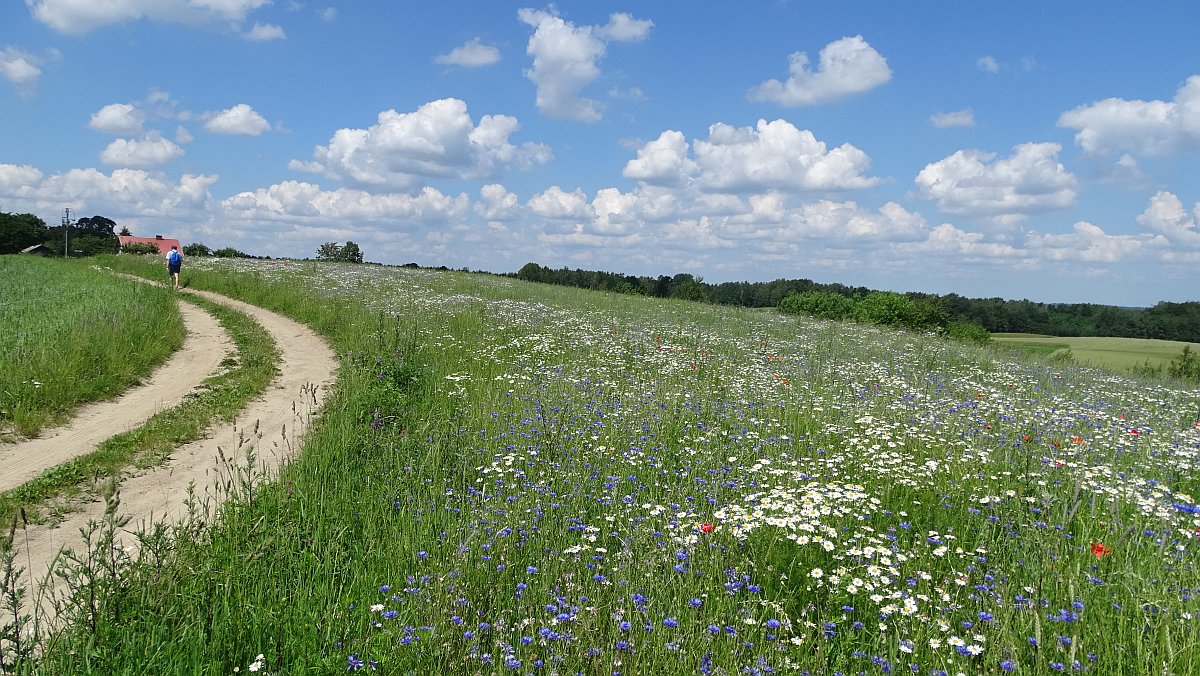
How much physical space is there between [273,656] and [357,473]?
10.0 feet

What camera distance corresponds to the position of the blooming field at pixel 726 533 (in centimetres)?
336

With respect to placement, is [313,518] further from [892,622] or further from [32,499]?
[892,622]

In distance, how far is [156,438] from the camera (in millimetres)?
7996

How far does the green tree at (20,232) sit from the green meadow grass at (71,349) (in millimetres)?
90955

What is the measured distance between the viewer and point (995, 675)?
3.00 m

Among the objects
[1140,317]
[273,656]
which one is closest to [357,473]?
[273,656]

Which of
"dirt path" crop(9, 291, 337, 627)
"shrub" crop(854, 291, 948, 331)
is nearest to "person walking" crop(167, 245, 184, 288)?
"dirt path" crop(9, 291, 337, 627)

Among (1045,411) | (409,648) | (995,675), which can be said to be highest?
(1045,411)

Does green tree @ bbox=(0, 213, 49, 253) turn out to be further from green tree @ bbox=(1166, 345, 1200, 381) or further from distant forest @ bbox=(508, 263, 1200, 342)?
green tree @ bbox=(1166, 345, 1200, 381)

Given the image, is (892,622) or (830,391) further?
(830,391)

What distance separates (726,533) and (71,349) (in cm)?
1213

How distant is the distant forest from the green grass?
97.8 ft

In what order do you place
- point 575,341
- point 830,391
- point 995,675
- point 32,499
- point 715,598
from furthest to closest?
1. point 575,341
2. point 830,391
3. point 32,499
4. point 715,598
5. point 995,675

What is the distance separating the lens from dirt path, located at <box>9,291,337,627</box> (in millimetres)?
4953
